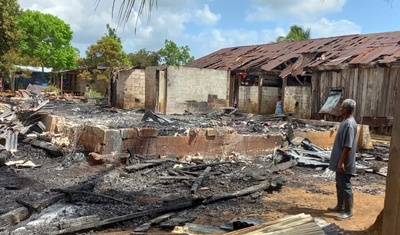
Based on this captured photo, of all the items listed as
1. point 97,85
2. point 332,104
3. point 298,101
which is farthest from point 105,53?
point 332,104

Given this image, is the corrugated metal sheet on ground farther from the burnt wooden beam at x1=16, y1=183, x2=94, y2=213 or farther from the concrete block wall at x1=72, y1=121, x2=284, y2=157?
the concrete block wall at x1=72, y1=121, x2=284, y2=157

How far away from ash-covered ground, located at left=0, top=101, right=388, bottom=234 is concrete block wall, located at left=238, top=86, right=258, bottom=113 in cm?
1222

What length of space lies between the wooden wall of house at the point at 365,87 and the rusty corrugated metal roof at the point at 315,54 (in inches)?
22.7

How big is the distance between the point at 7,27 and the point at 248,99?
1454 cm

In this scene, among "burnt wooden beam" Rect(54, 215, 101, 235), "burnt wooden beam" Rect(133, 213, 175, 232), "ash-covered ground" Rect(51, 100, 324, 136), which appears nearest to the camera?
"burnt wooden beam" Rect(54, 215, 101, 235)

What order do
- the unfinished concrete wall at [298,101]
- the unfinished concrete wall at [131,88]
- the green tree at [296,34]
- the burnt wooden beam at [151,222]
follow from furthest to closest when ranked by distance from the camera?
the green tree at [296,34]
the unfinished concrete wall at [131,88]
the unfinished concrete wall at [298,101]
the burnt wooden beam at [151,222]

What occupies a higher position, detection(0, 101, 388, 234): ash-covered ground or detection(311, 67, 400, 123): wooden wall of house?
detection(311, 67, 400, 123): wooden wall of house

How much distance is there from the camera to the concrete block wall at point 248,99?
22734mm

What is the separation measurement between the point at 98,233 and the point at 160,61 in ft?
141

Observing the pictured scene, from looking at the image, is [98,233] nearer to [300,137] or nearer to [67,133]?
[67,133]

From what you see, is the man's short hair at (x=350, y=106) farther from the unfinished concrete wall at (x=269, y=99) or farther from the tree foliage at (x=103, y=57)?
the tree foliage at (x=103, y=57)

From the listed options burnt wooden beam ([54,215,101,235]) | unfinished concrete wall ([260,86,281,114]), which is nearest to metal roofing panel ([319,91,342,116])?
unfinished concrete wall ([260,86,281,114])

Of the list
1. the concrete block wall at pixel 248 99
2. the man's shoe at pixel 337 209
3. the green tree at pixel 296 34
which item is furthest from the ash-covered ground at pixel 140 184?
the green tree at pixel 296 34

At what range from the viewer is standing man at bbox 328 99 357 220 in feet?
17.3
